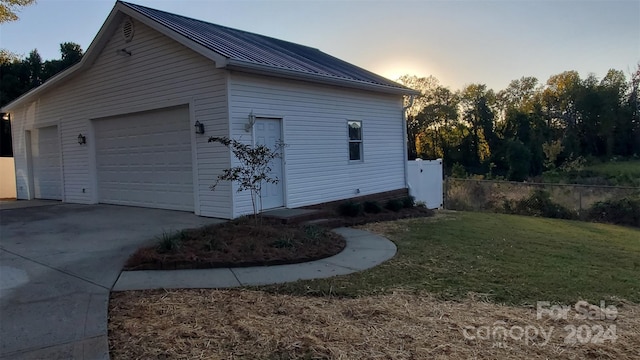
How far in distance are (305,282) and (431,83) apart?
46.8 m

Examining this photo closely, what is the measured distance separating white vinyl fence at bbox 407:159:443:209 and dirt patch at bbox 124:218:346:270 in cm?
805

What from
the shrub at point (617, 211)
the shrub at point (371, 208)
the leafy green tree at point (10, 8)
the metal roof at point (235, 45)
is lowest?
the shrub at point (617, 211)

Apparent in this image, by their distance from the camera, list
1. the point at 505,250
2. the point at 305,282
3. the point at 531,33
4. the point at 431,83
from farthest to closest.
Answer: the point at 431,83 → the point at 531,33 → the point at 505,250 → the point at 305,282

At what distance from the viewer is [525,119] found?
4422cm

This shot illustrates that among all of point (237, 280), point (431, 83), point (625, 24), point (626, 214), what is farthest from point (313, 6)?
point (431, 83)

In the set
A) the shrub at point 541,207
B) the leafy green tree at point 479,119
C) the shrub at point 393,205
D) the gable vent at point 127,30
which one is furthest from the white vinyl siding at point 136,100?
the leafy green tree at point 479,119

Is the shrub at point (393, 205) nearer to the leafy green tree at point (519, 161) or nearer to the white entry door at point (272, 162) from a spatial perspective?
the white entry door at point (272, 162)

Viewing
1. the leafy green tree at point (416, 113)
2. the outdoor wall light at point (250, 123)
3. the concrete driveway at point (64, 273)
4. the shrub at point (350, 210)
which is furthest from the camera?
the leafy green tree at point (416, 113)

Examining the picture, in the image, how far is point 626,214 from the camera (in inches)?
520

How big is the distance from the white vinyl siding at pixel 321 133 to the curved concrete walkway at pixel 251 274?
3346mm

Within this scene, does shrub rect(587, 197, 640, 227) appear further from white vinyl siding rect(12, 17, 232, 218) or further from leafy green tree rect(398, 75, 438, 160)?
leafy green tree rect(398, 75, 438, 160)

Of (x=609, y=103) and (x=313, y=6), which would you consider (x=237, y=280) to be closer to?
(x=313, y=6)

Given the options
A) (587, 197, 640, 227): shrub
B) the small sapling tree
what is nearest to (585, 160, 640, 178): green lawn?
(587, 197, 640, 227): shrub

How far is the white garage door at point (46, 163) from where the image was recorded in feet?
45.2
